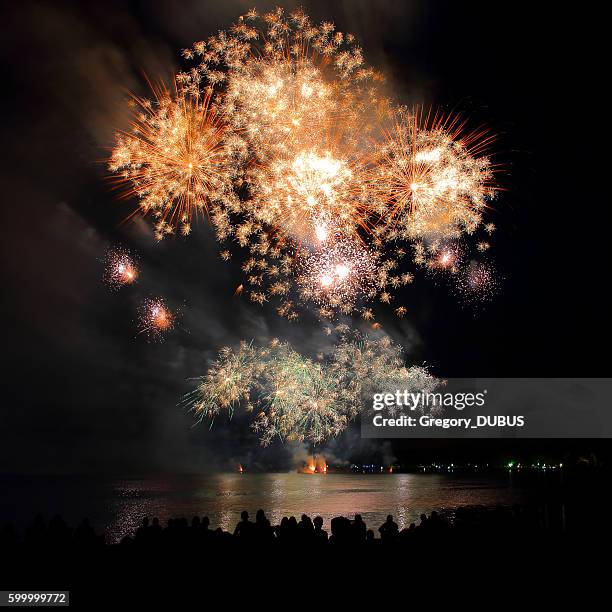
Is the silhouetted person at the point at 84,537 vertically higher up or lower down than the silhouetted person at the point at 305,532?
lower down

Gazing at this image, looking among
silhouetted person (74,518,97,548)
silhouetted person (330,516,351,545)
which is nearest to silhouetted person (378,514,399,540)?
silhouetted person (330,516,351,545)

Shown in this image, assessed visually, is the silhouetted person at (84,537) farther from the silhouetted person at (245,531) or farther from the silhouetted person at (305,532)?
the silhouetted person at (305,532)

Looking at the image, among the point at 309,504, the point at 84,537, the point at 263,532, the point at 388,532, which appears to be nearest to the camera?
the point at 263,532

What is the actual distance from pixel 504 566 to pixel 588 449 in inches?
4372

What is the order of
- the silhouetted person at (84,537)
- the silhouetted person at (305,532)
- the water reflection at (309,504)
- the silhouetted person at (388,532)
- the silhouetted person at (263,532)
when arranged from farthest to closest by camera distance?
the water reflection at (309,504) < the silhouetted person at (388,532) < the silhouetted person at (84,537) < the silhouetted person at (263,532) < the silhouetted person at (305,532)

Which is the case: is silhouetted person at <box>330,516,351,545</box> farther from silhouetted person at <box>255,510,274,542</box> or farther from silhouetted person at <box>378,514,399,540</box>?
silhouetted person at <box>255,510,274,542</box>

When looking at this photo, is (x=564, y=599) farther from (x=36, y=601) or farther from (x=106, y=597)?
(x=36, y=601)

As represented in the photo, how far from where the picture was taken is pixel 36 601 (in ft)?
26.2

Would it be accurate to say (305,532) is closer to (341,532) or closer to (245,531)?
(341,532)

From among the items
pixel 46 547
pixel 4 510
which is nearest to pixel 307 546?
pixel 46 547

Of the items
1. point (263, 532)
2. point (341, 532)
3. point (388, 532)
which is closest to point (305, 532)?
point (341, 532)

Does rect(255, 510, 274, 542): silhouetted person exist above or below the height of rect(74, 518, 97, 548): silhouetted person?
above

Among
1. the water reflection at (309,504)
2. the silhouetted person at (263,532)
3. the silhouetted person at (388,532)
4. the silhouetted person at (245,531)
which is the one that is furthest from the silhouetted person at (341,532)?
the water reflection at (309,504)

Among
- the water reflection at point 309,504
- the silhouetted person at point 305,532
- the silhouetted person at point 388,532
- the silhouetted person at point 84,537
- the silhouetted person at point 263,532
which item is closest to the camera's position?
the silhouetted person at point 305,532
